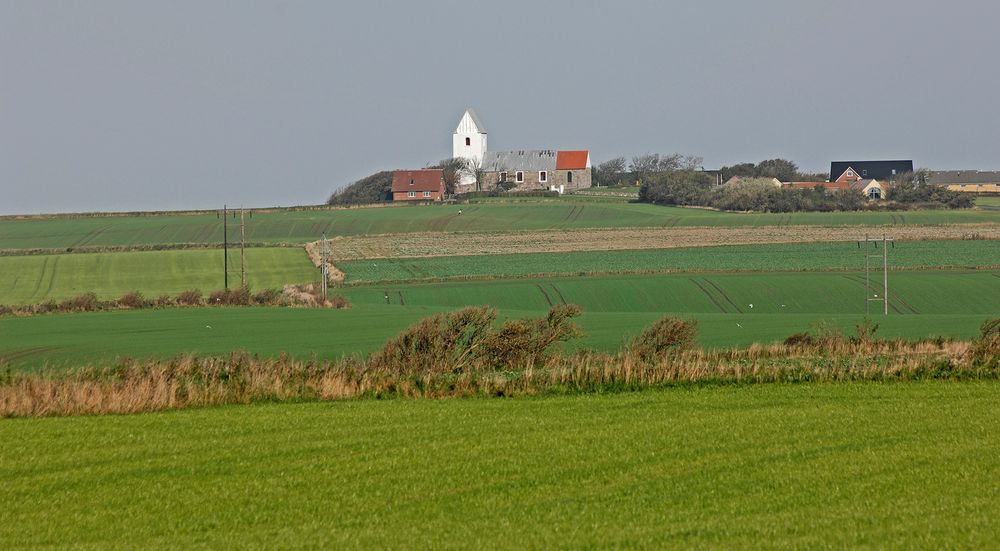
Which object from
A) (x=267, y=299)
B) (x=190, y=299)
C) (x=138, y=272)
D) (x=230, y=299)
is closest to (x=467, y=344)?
(x=267, y=299)

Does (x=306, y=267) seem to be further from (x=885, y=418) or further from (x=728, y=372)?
(x=885, y=418)

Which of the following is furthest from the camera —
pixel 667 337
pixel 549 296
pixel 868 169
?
pixel 868 169

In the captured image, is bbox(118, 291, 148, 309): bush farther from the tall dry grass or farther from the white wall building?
the white wall building

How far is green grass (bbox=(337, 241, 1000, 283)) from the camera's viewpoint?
59.7 meters

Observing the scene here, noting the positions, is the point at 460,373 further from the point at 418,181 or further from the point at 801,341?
the point at 418,181

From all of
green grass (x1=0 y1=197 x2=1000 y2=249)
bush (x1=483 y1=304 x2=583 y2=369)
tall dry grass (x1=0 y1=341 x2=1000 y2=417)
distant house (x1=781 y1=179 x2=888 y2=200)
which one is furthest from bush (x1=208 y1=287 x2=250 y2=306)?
distant house (x1=781 y1=179 x2=888 y2=200)

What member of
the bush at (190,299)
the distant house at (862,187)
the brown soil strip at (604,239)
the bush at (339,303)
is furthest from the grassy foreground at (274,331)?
the distant house at (862,187)

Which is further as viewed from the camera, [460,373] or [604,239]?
[604,239]

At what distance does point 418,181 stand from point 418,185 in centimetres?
47

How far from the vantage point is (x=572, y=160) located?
134m

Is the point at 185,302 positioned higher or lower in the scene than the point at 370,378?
lower

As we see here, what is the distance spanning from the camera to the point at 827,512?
10.4 m

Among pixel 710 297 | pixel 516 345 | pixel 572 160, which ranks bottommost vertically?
pixel 710 297

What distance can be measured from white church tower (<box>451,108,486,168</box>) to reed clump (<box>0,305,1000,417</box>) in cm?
11384
